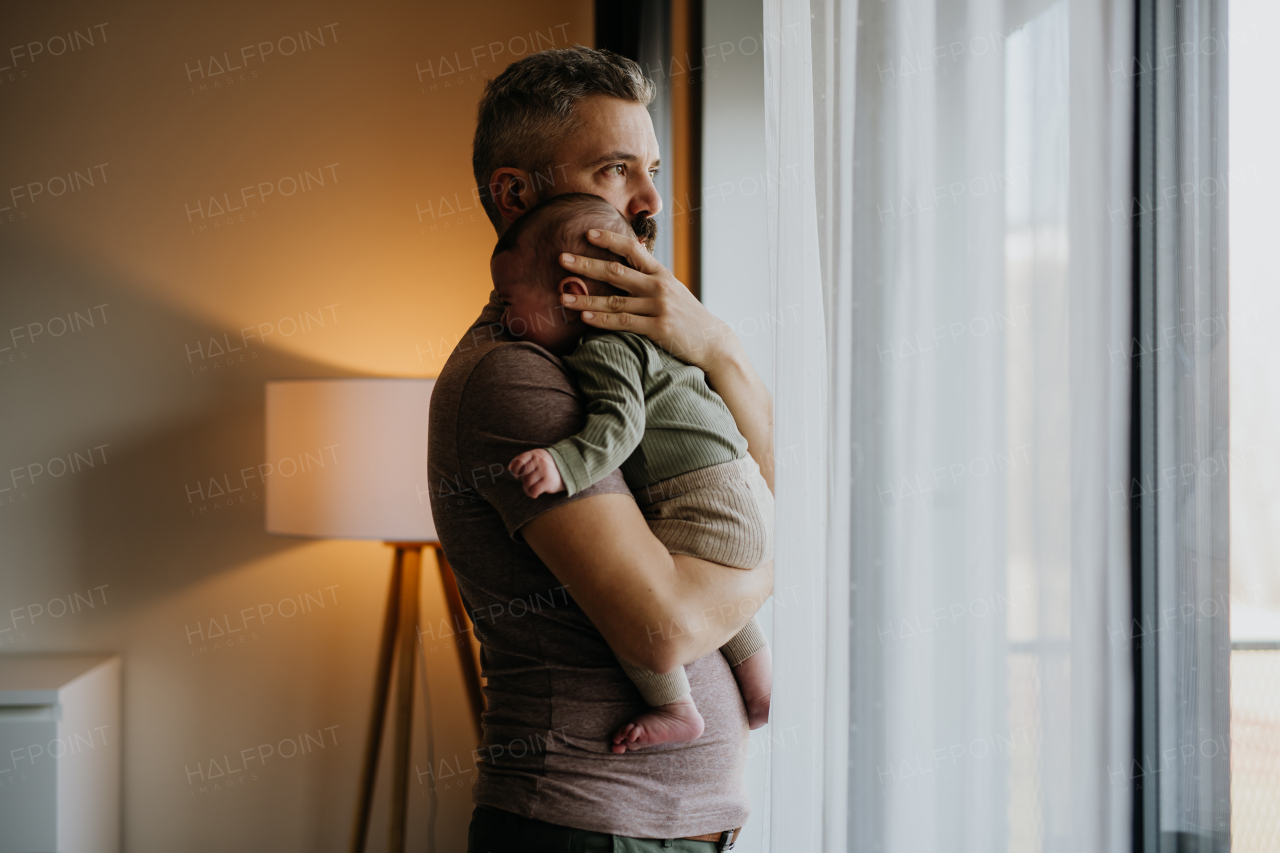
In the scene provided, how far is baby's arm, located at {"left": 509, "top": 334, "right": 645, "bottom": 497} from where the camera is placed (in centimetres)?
79

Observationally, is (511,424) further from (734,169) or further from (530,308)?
(734,169)

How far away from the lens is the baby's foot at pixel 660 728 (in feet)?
2.79

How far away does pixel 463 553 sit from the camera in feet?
3.01

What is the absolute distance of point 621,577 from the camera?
0.80m

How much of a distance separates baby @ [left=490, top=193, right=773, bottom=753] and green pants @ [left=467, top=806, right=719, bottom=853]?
93 millimetres

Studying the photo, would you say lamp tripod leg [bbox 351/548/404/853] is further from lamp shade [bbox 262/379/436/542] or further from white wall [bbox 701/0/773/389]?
white wall [bbox 701/0/773/389]

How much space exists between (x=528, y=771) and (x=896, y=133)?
69 centimetres

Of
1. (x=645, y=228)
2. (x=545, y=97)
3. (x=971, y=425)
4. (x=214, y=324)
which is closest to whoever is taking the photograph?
(x=971, y=425)

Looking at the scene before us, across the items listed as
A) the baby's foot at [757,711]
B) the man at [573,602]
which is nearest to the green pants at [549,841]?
the man at [573,602]

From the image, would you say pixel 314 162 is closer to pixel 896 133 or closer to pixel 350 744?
pixel 350 744

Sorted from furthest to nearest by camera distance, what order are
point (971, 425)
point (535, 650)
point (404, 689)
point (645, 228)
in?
point (404, 689) < point (645, 228) < point (535, 650) < point (971, 425)

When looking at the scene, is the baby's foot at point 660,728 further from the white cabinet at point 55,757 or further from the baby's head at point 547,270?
the white cabinet at point 55,757

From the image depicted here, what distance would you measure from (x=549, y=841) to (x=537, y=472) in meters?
0.38

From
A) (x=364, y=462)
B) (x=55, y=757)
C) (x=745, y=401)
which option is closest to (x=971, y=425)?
(x=745, y=401)
